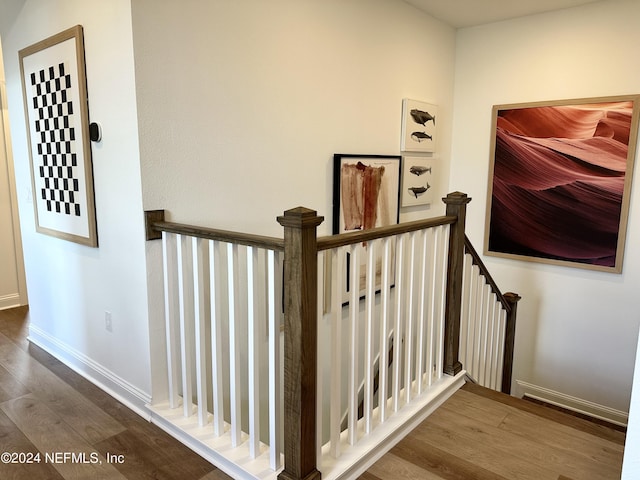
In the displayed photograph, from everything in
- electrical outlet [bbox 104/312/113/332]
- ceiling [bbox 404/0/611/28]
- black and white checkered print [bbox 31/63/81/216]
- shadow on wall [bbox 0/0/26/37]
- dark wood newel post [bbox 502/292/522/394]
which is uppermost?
ceiling [bbox 404/0/611/28]

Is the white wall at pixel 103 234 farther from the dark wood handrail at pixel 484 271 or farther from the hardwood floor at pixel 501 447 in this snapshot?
the dark wood handrail at pixel 484 271

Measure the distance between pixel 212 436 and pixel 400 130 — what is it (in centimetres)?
290

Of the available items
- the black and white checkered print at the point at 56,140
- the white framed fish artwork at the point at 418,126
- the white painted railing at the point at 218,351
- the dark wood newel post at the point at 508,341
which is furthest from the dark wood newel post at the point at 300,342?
the white framed fish artwork at the point at 418,126

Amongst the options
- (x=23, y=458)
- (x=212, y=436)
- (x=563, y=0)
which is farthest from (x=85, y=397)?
(x=563, y=0)

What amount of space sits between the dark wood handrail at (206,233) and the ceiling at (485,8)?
9.36 feet

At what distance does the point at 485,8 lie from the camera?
3861 millimetres

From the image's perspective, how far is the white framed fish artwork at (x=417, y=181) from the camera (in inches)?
160

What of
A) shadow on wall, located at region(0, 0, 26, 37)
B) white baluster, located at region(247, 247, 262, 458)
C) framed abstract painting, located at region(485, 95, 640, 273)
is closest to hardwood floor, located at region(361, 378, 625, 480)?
white baluster, located at region(247, 247, 262, 458)

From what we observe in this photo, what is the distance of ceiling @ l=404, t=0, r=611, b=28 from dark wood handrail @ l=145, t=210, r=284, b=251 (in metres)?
2.85

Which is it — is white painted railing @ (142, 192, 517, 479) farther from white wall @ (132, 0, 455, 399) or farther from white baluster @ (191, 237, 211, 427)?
white wall @ (132, 0, 455, 399)

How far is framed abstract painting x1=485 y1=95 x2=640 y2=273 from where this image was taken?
3721 mm

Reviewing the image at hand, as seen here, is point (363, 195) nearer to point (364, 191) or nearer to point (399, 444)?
point (364, 191)

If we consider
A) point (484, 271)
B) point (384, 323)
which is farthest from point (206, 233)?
point (484, 271)

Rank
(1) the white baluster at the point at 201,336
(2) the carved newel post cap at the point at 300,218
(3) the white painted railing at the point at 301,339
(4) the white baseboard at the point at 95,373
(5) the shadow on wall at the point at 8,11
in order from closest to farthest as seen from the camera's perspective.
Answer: (2) the carved newel post cap at the point at 300,218, (3) the white painted railing at the point at 301,339, (1) the white baluster at the point at 201,336, (4) the white baseboard at the point at 95,373, (5) the shadow on wall at the point at 8,11
